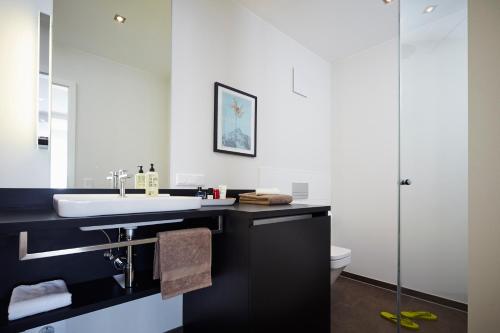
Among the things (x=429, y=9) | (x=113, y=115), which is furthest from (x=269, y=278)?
(x=429, y=9)

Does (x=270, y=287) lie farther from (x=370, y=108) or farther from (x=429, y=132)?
(x=370, y=108)

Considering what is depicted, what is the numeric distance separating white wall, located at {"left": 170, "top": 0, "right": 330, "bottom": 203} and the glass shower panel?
104 cm

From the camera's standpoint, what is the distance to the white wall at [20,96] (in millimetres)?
1129

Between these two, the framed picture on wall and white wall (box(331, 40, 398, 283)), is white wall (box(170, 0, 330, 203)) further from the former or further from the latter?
white wall (box(331, 40, 398, 283))

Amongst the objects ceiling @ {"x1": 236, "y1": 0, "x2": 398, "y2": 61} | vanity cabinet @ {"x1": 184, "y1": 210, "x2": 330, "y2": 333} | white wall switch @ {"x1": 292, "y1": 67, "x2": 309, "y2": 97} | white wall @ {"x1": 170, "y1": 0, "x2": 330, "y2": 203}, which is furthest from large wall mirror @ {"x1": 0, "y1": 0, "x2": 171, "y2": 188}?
white wall switch @ {"x1": 292, "y1": 67, "x2": 309, "y2": 97}

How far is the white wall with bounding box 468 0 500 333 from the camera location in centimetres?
111

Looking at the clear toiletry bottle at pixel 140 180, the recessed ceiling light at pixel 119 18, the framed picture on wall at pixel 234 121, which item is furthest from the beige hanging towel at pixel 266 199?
the recessed ceiling light at pixel 119 18

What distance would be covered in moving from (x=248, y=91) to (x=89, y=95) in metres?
1.15

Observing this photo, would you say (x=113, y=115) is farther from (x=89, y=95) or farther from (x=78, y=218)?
(x=78, y=218)

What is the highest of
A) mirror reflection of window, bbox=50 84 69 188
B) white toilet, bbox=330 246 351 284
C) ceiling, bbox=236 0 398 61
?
ceiling, bbox=236 0 398 61

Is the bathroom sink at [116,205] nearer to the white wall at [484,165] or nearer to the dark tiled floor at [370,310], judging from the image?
the dark tiled floor at [370,310]

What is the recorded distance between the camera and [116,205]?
0.96m

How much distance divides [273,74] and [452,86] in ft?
4.43

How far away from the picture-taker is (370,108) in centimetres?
269
